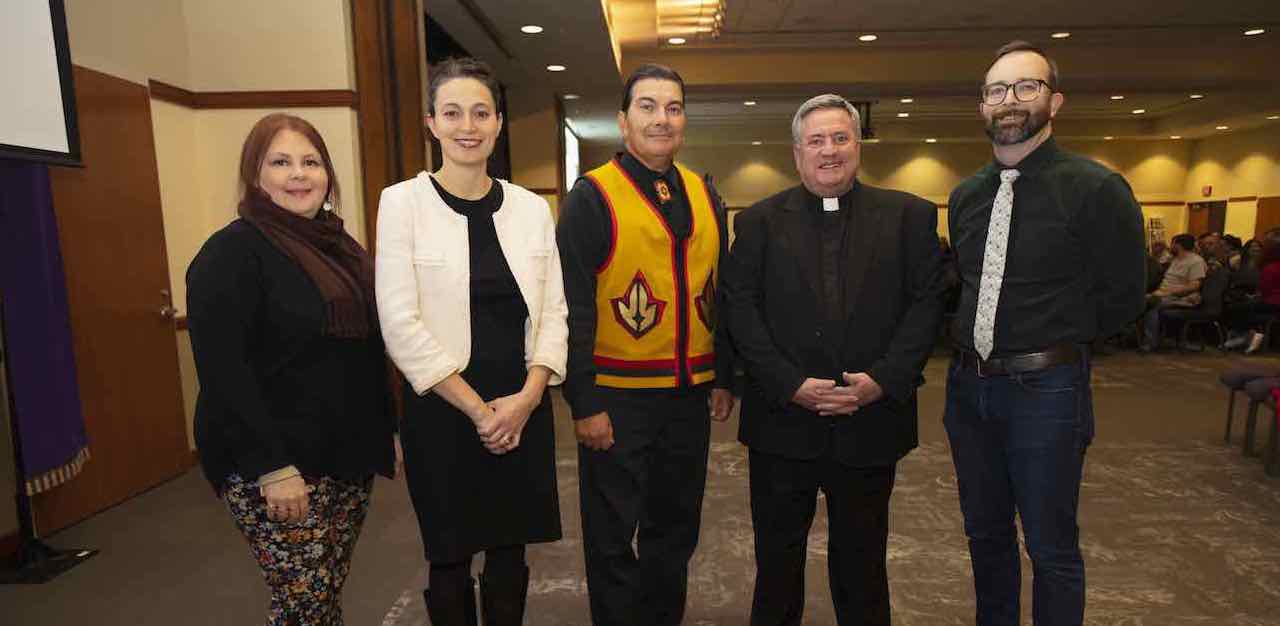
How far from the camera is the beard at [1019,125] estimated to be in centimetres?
176

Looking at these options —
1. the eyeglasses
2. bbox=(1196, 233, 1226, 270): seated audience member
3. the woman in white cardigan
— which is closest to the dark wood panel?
the woman in white cardigan

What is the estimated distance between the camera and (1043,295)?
176 cm

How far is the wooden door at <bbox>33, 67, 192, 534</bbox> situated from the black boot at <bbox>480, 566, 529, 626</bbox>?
2.63 metres

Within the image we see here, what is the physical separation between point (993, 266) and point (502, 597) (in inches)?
56.3

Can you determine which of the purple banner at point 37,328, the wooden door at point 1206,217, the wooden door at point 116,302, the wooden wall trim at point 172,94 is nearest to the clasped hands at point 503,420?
the purple banner at point 37,328

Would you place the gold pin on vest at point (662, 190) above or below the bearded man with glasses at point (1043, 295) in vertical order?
above

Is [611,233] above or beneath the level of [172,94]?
beneath

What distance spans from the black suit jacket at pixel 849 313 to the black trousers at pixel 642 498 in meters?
0.24

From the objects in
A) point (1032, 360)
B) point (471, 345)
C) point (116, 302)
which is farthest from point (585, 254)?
point (116, 302)

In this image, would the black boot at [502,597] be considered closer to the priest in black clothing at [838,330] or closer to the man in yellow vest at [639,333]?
the man in yellow vest at [639,333]

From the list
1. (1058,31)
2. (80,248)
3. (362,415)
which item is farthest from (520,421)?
(1058,31)

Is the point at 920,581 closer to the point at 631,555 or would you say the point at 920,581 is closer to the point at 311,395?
the point at 631,555

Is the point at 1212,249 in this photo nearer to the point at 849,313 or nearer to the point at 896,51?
the point at 896,51

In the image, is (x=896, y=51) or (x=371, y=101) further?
(x=896, y=51)
